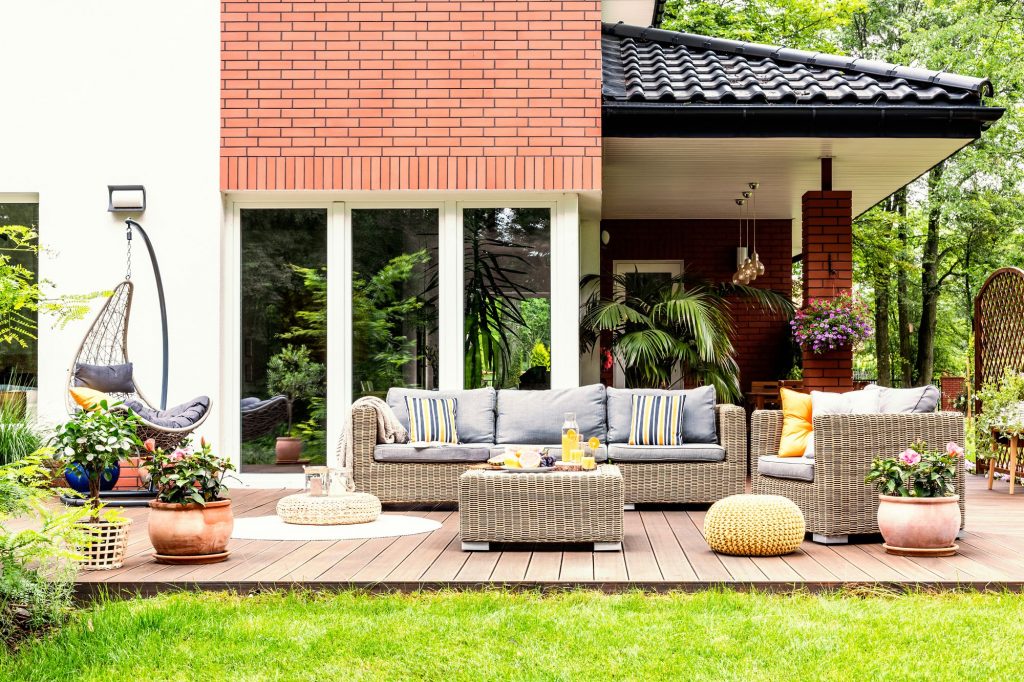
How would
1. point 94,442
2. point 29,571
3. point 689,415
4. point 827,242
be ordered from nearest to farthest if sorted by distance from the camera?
point 29,571, point 94,442, point 689,415, point 827,242

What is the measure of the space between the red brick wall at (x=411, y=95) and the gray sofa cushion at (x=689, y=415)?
1.66 m

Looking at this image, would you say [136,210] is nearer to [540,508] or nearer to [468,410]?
[468,410]

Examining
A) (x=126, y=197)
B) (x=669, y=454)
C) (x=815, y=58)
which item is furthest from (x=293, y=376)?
(x=815, y=58)

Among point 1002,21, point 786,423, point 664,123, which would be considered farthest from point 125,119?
point 1002,21

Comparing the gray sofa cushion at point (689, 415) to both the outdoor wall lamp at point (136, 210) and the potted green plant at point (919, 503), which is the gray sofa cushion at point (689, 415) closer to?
the potted green plant at point (919, 503)

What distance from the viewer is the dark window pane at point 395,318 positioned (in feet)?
26.8

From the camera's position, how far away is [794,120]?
776 cm

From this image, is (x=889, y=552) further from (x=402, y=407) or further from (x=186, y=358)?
(x=186, y=358)

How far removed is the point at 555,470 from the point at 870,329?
4.31 metres

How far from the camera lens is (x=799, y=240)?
13469mm

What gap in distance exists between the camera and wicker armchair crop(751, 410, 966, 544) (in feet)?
18.3

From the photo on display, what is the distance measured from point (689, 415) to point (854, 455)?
1.86 metres

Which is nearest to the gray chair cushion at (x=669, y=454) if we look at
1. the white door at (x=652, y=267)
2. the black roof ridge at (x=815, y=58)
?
the black roof ridge at (x=815, y=58)

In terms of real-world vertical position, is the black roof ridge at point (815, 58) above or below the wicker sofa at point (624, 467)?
above
